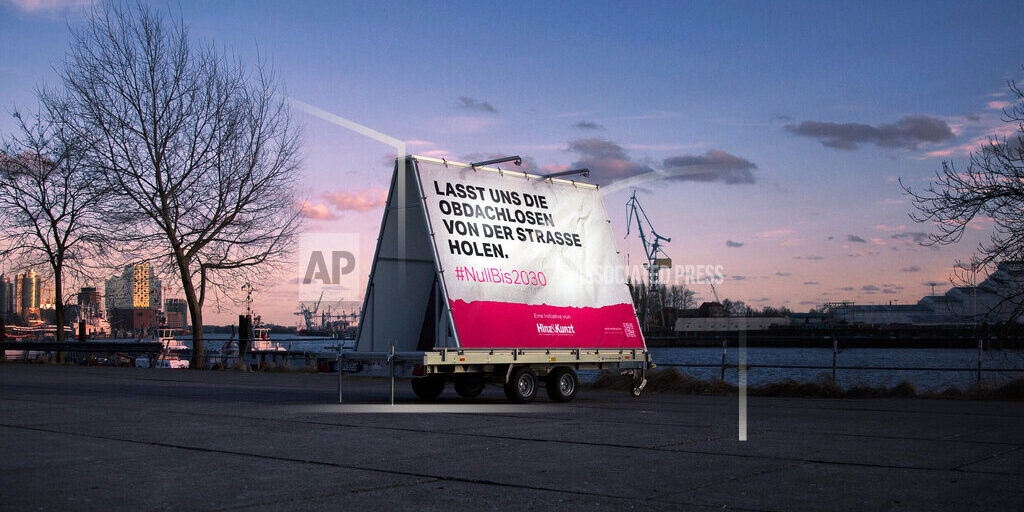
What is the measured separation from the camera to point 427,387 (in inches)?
672

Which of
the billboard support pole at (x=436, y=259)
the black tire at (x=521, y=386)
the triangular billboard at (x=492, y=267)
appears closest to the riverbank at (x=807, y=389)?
the triangular billboard at (x=492, y=267)

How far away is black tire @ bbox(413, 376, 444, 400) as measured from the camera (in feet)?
55.8

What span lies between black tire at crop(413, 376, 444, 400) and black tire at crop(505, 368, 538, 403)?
175 cm

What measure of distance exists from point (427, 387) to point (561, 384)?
2.65 m

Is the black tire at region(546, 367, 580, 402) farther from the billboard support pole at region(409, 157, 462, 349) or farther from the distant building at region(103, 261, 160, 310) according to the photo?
the distant building at region(103, 261, 160, 310)

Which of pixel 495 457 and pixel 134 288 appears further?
pixel 134 288

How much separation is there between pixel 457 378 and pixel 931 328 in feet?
403

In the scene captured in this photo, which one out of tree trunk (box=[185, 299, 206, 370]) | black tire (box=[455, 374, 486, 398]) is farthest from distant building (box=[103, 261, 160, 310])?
black tire (box=[455, 374, 486, 398])

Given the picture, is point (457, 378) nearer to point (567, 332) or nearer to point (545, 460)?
point (567, 332)

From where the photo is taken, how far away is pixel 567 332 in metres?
16.5

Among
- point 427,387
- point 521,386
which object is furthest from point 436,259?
point 427,387

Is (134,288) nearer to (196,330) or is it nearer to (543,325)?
(196,330)

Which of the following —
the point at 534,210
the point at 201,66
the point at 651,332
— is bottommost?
the point at 651,332

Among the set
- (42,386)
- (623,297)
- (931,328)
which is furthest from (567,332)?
(931,328)
